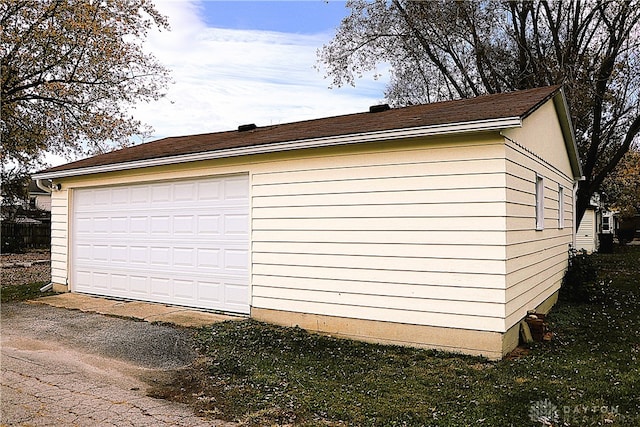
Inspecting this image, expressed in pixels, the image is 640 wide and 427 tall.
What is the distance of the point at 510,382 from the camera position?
5.30 meters

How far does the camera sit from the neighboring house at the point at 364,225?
20.5ft

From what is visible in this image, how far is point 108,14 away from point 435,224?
1676 centimetres

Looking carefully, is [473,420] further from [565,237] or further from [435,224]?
[565,237]

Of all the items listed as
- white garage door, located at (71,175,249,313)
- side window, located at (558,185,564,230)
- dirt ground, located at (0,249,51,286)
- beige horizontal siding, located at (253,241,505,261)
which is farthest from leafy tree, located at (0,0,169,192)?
side window, located at (558,185,564,230)

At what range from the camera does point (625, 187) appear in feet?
97.3

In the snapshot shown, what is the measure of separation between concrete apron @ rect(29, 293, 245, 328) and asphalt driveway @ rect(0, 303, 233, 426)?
30cm

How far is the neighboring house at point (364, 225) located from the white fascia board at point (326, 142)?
16mm

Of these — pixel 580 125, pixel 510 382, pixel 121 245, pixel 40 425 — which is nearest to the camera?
pixel 40 425

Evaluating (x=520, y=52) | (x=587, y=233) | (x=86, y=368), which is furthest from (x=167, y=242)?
(x=587, y=233)

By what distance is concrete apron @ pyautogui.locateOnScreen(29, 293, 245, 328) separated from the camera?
8070 millimetres

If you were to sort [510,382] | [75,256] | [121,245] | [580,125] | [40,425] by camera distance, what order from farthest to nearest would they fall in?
[580,125], [75,256], [121,245], [510,382], [40,425]

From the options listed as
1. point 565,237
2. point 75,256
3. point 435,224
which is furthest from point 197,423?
point 565,237

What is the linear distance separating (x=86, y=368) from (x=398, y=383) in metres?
3.37

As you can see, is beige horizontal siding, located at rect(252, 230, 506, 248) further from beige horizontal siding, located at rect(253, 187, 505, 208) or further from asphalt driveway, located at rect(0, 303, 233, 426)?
asphalt driveway, located at rect(0, 303, 233, 426)
